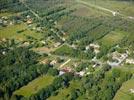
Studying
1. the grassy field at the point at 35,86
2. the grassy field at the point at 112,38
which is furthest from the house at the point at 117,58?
the grassy field at the point at 35,86

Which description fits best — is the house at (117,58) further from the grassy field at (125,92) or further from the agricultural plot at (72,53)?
the grassy field at (125,92)

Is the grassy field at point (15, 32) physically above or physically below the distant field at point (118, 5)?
above

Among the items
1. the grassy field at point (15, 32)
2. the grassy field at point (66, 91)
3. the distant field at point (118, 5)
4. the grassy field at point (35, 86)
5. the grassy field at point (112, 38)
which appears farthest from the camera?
the distant field at point (118, 5)

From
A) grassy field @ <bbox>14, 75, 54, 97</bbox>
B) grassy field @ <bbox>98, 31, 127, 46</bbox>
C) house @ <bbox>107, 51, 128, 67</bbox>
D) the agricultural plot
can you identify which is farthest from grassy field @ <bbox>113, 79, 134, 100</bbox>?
grassy field @ <bbox>98, 31, 127, 46</bbox>

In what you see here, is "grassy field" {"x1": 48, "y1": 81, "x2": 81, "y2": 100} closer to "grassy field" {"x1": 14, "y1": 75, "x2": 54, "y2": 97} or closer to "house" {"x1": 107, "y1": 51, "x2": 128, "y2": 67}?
"grassy field" {"x1": 14, "y1": 75, "x2": 54, "y2": 97}

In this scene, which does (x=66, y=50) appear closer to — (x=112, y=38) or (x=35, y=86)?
(x=112, y=38)

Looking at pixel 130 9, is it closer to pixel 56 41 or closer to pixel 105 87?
pixel 56 41

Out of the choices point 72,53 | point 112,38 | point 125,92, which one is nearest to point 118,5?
point 112,38

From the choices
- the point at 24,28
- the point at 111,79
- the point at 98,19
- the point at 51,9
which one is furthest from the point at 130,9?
the point at 111,79
